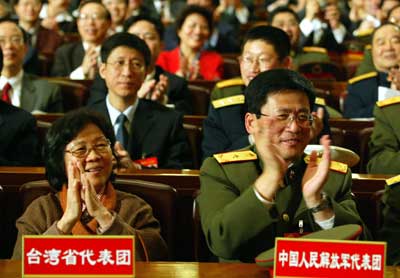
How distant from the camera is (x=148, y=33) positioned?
199 inches

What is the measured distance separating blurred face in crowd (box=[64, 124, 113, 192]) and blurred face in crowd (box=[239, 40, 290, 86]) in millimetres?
1279

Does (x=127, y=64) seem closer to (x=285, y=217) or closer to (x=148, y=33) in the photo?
(x=148, y=33)

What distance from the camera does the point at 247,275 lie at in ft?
6.71

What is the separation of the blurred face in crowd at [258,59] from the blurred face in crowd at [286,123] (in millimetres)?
1412

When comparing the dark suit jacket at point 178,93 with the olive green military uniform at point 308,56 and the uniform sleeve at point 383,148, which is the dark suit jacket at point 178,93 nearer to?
the olive green military uniform at point 308,56

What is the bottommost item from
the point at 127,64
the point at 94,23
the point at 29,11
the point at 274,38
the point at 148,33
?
the point at 127,64

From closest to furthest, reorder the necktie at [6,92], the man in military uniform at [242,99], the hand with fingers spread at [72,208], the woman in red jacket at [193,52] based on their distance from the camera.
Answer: the hand with fingers spread at [72,208] → the man in military uniform at [242,99] → the necktie at [6,92] → the woman in red jacket at [193,52]

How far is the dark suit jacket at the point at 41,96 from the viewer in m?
4.39

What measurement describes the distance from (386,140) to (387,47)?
1430 mm

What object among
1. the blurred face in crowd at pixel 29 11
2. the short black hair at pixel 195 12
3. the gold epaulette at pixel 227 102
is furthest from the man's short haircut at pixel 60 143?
the blurred face in crowd at pixel 29 11

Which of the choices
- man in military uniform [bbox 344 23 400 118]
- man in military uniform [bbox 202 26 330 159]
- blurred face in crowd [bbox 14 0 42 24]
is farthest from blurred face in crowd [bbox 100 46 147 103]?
blurred face in crowd [bbox 14 0 42 24]

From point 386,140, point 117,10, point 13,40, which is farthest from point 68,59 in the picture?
point 386,140

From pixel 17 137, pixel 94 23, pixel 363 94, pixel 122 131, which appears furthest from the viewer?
pixel 94 23

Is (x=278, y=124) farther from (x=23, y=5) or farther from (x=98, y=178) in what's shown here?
(x=23, y=5)
